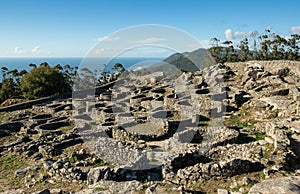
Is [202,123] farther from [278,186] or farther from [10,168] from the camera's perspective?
[10,168]

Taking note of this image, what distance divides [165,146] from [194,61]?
4658cm

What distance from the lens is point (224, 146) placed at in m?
13.1

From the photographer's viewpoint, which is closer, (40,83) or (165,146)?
(165,146)

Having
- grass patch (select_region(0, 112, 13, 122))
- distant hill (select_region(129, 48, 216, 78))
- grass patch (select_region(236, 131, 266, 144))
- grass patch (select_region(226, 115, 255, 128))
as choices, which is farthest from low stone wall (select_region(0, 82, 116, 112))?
grass patch (select_region(236, 131, 266, 144))

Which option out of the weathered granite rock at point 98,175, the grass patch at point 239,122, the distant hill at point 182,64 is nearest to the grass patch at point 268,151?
the grass patch at point 239,122

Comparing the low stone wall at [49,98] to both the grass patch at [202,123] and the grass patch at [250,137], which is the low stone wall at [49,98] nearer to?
the grass patch at [202,123]

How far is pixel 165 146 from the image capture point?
1552cm

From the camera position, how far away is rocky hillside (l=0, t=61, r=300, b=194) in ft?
33.2

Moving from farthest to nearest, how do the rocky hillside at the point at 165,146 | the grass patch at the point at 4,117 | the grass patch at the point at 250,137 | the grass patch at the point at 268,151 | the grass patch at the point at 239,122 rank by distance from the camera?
1. the grass patch at the point at 4,117
2. the grass patch at the point at 239,122
3. the grass patch at the point at 250,137
4. the grass patch at the point at 268,151
5. the rocky hillside at the point at 165,146

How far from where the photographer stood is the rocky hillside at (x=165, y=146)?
10125 millimetres

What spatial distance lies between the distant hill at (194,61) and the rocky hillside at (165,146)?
2596 cm

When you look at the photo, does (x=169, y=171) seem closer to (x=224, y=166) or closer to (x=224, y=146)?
(x=224, y=166)

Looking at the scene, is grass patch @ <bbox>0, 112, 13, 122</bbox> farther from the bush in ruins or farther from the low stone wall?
the bush in ruins

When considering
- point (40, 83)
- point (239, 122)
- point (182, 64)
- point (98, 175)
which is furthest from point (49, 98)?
point (182, 64)
